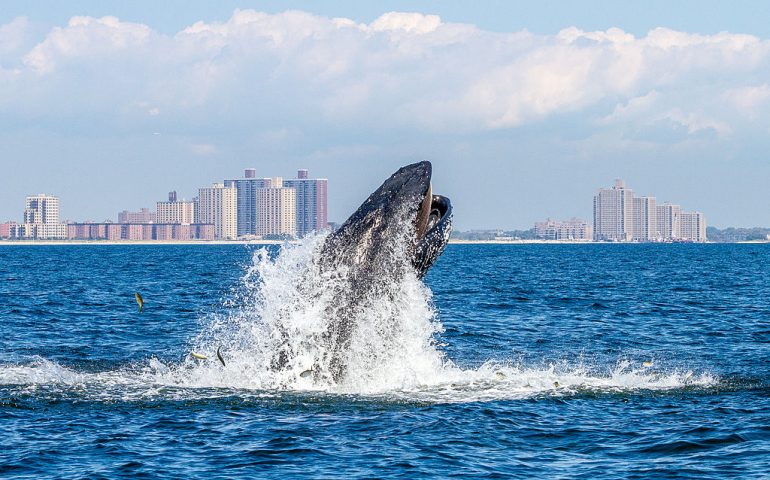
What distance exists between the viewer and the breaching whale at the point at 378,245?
14336 millimetres

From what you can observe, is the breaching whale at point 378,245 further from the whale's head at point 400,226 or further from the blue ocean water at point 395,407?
the blue ocean water at point 395,407

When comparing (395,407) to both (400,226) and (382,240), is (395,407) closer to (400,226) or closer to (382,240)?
(382,240)

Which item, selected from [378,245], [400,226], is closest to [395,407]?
[378,245]

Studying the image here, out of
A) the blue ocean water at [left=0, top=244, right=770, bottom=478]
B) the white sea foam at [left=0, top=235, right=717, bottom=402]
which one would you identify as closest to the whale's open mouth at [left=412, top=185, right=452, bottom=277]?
the white sea foam at [left=0, top=235, right=717, bottom=402]

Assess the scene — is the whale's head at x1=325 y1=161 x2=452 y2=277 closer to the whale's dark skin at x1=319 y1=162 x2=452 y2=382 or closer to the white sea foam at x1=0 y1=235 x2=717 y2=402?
the whale's dark skin at x1=319 y1=162 x2=452 y2=382

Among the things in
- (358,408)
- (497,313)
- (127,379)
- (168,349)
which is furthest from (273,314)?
(497,313)

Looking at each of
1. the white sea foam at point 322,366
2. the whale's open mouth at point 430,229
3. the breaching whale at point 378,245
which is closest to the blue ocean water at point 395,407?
the white sea foam at point 322,366

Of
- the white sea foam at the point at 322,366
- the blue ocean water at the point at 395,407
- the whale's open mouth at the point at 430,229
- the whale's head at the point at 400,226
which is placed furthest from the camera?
the white sea foam at the point at 322,366

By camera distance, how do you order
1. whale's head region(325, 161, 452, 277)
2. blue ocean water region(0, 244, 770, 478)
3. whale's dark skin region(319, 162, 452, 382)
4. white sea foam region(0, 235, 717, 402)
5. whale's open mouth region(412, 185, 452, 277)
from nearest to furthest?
1. blue ocean water region(0, 244, 770, 478)
2. whale's open mouth region(412, 185, 452, 277)
3. whale's head region(325, 161, 452, 277)
4. whale's dark skin region(319, 162, 452, 382)
5. white sea foam region(0, 235, 717, 402)

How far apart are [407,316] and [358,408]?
1.42 m

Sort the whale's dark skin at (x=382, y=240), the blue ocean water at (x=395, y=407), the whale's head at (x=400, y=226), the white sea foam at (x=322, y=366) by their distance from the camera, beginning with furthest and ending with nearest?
the white sea foam at (x=322, y=366)
the whale's dark skin at (x=382, y=240)
the whale's head at (x=400, y=226)
the blue ocean water at (x=395, y=407)

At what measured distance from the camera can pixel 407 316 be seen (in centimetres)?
1495

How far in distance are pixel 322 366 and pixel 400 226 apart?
2.41 m

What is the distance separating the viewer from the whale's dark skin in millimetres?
14328
